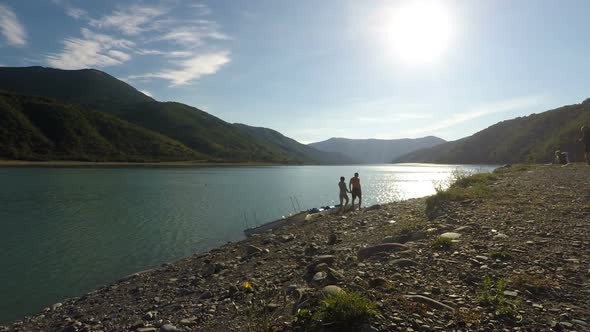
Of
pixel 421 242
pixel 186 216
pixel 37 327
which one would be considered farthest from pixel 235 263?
pixel 186 216

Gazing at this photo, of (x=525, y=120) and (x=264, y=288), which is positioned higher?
(x=525, y=120)

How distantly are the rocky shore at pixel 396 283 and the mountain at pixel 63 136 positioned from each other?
160456 mm

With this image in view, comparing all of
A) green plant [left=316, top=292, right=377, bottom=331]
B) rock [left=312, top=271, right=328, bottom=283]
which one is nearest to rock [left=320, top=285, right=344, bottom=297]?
green plant [left=316, top=292, right=377, bottom=331]

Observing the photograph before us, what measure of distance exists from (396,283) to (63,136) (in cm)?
19471

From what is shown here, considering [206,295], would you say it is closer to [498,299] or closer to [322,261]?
[322,261]

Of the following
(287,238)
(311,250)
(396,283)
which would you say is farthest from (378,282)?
(287,238)

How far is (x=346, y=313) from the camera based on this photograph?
5539 mm

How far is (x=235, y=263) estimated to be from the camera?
14.6 metres

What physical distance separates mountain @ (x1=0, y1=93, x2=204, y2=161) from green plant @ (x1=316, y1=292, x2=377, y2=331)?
169m

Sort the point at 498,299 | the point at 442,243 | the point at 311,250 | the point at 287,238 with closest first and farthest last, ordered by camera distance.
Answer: the point at 498,299, the point at 442,243, the point at 311,250, the point at 287,238

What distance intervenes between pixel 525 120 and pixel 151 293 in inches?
9249

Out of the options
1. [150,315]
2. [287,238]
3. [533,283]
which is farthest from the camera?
[287,238]

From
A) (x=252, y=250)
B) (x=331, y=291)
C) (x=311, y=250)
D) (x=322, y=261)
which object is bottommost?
(x=252, y=250)

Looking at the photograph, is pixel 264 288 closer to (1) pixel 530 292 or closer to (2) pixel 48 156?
(1) pixel 530 292
